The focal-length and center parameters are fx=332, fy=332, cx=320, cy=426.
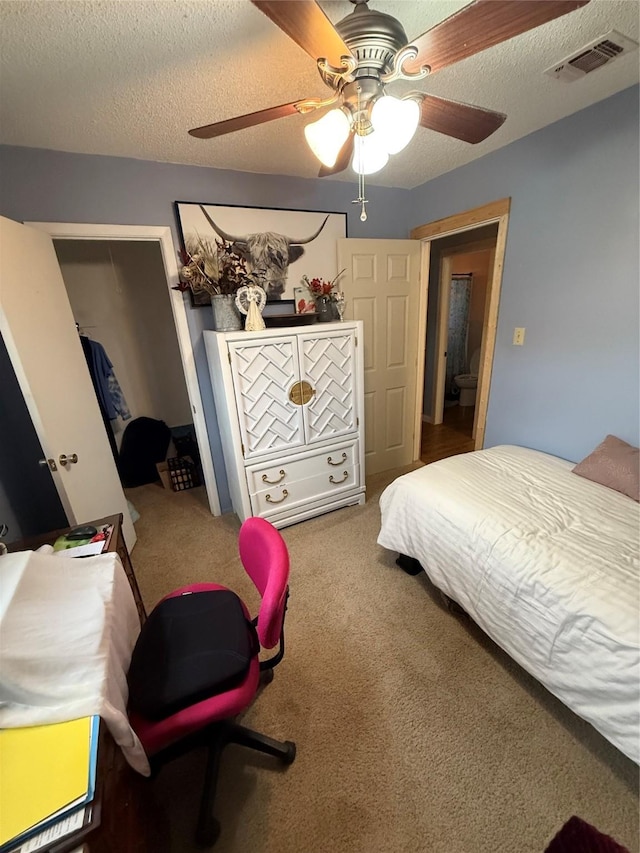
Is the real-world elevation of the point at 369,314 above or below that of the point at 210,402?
above

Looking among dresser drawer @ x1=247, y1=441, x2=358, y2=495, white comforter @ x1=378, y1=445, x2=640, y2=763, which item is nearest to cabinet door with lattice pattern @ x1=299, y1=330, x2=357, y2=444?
dresser drawer @ x1=247, y1=441, x2=358, y2=495

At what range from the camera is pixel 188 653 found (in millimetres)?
1100

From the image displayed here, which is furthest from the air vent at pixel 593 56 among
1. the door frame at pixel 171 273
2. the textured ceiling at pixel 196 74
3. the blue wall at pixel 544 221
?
the door frame at pixel 171 273

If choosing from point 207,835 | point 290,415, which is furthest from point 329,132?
point 207,835

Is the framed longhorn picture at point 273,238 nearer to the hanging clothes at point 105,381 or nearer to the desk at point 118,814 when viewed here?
the hanging clothes at point 105,381

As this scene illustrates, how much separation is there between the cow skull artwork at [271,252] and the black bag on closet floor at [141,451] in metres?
1.89

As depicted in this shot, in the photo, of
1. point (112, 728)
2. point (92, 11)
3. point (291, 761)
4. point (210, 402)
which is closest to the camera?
point (112, 728)

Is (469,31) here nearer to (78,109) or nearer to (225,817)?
(78,109)

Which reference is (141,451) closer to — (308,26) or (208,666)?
(208,666)

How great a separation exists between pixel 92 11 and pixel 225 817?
262 centimetres

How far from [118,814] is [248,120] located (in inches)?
79.1

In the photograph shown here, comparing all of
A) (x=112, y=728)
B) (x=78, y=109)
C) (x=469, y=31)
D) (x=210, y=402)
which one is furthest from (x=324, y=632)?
(x=78, y=109)

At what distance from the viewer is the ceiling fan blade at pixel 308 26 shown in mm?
709

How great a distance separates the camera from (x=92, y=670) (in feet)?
2.77
